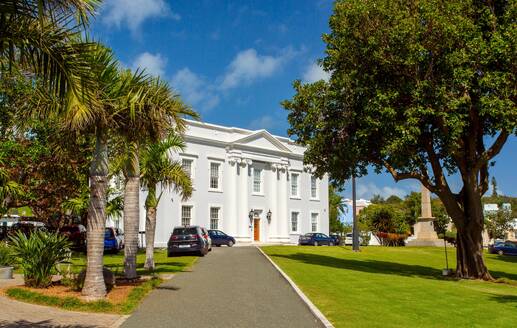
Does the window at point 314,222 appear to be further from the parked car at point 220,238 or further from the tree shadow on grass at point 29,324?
the tree shadow on grass at point 29,324

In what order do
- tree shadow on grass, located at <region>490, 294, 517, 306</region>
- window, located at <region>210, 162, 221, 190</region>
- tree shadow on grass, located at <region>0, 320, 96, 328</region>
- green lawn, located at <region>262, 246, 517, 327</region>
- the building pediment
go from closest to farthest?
tree shadow on grass, located at <region>0, 320, 96, 328</region>
green lawn, located at <region>262, 246, 517, 327</region>
tree shadow on grass, located at <region>490, 294, 517, 306</region>
window, located at <region>210, 162, 221, 190</region>
the building pediment

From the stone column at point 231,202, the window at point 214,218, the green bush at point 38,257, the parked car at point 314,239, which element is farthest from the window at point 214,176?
the green bush at point 38,257

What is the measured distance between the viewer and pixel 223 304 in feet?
39.2

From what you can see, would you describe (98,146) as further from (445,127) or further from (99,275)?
(445,127)

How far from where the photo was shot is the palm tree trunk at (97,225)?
1179 cm

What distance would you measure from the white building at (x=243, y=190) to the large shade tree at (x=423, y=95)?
771 inches

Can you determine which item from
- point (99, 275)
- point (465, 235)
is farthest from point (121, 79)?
point (465, 235)

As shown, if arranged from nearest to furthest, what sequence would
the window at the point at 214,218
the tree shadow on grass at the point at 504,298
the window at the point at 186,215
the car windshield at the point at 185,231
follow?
1. the tree shadow on grass at the point at 504,298
2. the car windshield at the point at 185,231
3. the window at the point at 186,215
4. the window at the point at 214,218

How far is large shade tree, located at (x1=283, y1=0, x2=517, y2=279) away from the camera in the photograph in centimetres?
1875

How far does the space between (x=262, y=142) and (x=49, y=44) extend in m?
42.8

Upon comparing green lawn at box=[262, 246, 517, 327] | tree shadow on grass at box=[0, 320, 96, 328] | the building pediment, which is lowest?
green lawn at box=[262, 246, 517, 327]

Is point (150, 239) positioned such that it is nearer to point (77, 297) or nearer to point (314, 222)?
point (77, 297)

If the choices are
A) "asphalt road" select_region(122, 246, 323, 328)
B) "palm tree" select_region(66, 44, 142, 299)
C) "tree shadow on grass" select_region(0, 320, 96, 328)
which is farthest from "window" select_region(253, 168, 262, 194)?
"tree shadow on grass" select_region(0, 320, 96, 328)

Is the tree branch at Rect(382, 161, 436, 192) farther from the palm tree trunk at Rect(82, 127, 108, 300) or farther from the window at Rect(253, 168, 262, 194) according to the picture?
the window at Rect(253, 168, 262, 194)
